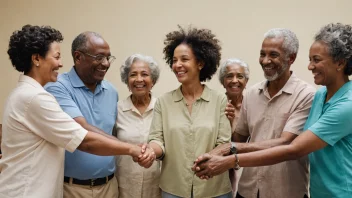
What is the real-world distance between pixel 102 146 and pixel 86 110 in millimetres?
389

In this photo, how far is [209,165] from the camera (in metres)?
1.87

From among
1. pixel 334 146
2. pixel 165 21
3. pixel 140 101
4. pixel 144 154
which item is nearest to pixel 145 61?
pixel 140 101

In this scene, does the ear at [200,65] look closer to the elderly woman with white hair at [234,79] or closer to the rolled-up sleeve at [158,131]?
the rolled-up sleeve at [158,131]

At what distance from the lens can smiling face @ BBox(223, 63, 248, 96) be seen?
9.04 feet

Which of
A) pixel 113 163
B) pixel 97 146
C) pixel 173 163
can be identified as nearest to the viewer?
pixel 97 146

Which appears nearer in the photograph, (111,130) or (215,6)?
(111,130)

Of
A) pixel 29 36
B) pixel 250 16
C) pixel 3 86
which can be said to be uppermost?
pixel 250 16

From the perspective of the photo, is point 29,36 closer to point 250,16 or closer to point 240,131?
point 240,131

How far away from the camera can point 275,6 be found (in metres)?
3.61

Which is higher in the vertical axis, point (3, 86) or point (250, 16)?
point (250, 16)

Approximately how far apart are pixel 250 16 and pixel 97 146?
241 centimetres

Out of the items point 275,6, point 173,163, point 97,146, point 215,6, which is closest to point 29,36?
point 97,146

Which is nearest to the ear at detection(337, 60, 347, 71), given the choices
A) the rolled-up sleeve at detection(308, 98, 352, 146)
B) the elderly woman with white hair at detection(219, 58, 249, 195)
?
the rolled-up sleeve at detection(308, 98, 352, 146)

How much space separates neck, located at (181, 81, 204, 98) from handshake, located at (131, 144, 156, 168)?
416 mm
